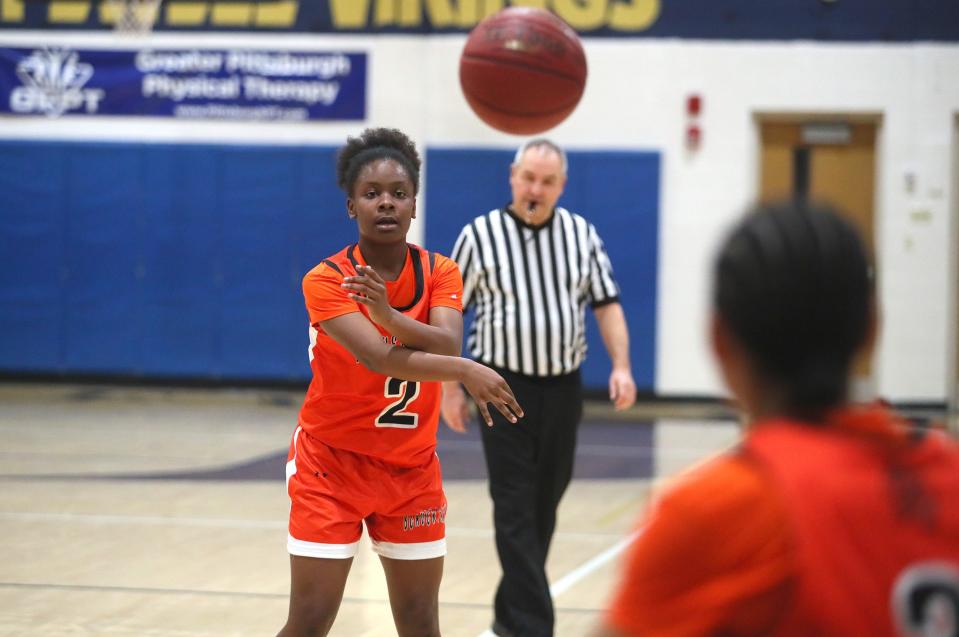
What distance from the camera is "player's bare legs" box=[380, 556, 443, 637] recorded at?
3.44m

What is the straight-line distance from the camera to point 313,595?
3307 mm

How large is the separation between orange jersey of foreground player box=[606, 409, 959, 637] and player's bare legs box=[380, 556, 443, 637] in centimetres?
208

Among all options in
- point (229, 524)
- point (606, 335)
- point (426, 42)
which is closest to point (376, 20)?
point (426, 42)

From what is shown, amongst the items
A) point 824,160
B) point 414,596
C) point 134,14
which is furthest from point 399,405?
point 134,14

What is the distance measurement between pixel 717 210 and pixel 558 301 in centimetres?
848

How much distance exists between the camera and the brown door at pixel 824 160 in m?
13.1

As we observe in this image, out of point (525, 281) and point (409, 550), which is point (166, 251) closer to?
→ point (525, 281)

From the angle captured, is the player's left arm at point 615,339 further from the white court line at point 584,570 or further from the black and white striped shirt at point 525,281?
the white court line at point 584,570

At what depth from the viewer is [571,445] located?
190 inches

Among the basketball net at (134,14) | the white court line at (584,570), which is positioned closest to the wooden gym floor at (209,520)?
the white court line at (584,570)

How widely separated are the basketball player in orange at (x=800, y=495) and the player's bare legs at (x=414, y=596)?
2.03 meters

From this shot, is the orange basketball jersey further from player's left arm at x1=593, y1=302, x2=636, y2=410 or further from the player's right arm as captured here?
player's left arm at x1=593, y1=302, x2=636, y2=410

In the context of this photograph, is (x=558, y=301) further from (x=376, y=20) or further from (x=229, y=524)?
(x=376, y=20)

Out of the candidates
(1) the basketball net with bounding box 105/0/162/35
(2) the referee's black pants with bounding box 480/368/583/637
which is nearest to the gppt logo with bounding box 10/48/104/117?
(1) the basketball net with bounding box 105/0/162/35
